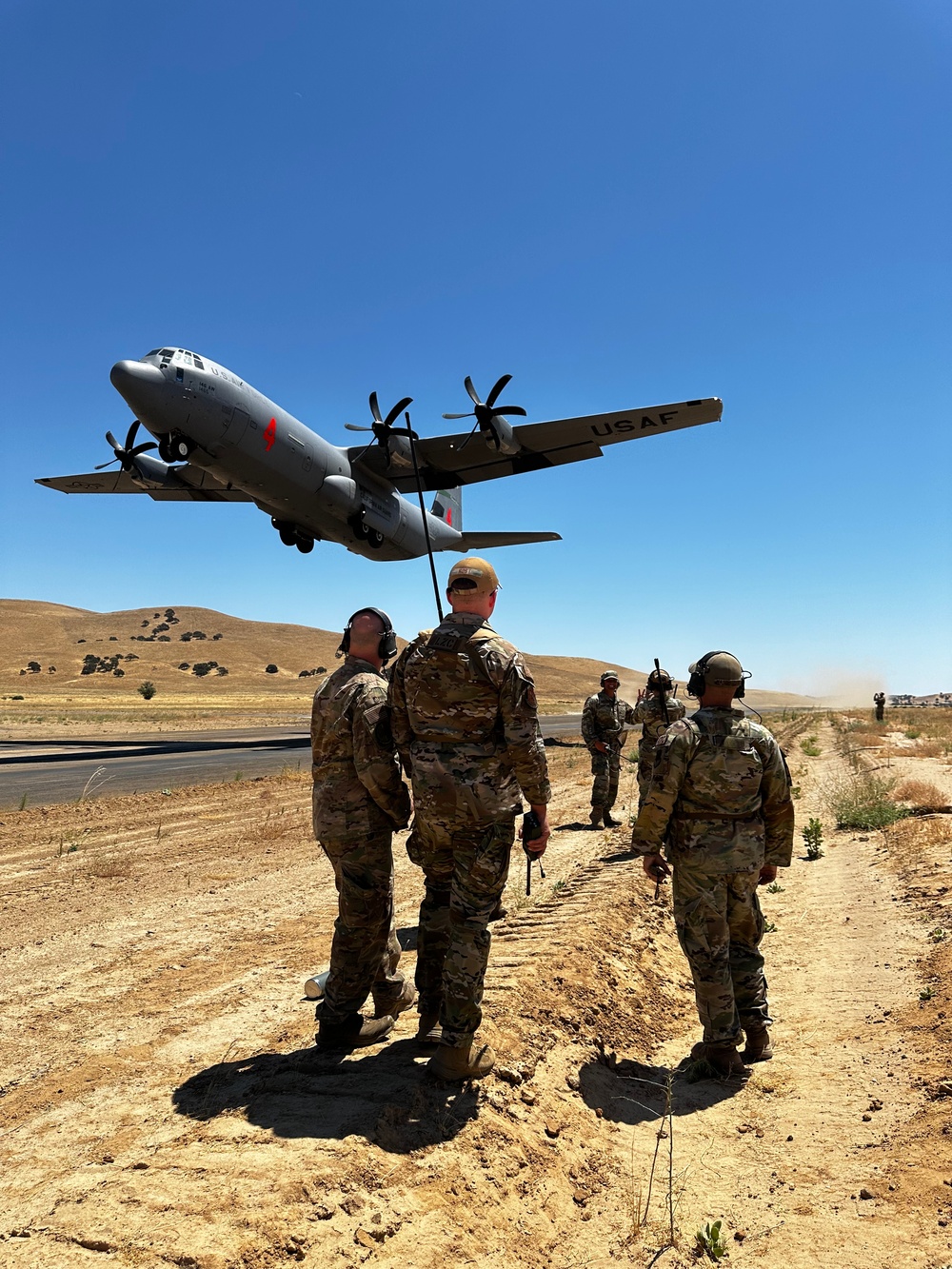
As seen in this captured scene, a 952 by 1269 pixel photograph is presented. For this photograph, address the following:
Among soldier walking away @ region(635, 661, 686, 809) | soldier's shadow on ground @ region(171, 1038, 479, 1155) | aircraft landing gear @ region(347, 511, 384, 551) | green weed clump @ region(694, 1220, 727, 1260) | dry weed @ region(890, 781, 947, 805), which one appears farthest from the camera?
aircraft landing gear @ region(347, 511, 384, 551)

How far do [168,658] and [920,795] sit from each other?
349 ft

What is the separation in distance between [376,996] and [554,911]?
10.3 ft

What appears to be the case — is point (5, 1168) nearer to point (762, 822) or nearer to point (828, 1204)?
point (828, 1204)

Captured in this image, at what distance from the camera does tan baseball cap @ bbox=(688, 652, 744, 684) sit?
15.3ft

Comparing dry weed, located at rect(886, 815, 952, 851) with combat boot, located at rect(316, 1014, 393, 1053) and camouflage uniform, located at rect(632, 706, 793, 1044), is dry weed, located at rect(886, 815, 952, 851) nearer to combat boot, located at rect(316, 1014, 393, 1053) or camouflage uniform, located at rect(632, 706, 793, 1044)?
camouflage uniform, located at rect(632, 706, 793, 1044)

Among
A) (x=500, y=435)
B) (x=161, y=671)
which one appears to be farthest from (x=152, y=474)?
(x=161, y=671)

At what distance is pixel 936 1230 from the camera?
303cm

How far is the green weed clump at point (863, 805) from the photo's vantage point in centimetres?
1245

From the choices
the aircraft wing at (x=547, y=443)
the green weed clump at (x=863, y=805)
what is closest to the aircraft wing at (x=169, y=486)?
the aircraft wing at (x=547, y=443)

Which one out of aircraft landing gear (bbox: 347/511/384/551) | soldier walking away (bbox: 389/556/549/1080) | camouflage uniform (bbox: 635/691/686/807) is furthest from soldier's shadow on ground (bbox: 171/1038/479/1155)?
aircraft landing gear (bbox: 347/511/384/551)

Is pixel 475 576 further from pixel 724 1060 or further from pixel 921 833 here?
pixel 921 833

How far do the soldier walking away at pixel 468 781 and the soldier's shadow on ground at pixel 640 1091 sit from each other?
836mm

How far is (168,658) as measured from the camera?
106812mm

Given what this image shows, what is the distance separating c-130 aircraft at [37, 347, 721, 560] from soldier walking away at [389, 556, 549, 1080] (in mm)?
14439
